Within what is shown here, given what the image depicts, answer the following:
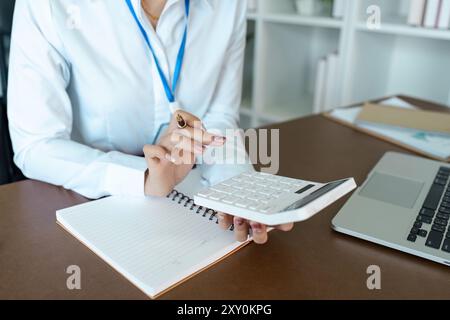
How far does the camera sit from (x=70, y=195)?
76cm

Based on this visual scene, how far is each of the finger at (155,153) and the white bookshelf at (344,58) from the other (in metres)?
1.10

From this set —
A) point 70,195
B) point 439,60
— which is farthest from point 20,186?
point 439,60

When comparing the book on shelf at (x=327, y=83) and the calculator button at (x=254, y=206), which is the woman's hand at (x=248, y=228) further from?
the book on shelf at (x=327, y=83)

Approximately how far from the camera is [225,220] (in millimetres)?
622

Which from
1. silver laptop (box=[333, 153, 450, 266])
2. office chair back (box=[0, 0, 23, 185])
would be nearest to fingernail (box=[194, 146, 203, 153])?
silver laptop (box=[333, 153, 450, 266])

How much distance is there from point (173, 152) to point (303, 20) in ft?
3.93

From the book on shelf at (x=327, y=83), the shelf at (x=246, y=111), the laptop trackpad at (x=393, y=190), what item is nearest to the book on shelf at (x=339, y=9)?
the book on shelf at (x=327, y=83)

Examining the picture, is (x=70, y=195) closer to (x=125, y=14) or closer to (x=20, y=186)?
(x=20, y=186)

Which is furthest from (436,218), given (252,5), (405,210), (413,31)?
(252,5)

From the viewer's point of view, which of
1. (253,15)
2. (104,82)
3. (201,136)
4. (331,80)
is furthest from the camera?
(253,15)

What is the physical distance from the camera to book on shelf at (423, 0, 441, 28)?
1.39 m

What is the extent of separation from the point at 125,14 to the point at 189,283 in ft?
1.87

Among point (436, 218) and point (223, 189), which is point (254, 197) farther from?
point (436, 218)

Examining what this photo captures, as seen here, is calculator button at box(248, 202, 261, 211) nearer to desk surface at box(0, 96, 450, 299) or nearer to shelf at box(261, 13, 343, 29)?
desk surface at box(0, 96, 450, 299)
